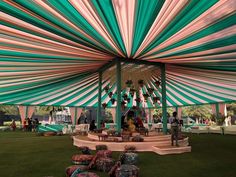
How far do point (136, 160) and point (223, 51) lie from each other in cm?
461

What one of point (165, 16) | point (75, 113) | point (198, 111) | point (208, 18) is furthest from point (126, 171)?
point (198, 111)

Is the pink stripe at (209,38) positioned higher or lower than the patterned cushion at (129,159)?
higher

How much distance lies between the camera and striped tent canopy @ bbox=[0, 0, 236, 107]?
4191 mm

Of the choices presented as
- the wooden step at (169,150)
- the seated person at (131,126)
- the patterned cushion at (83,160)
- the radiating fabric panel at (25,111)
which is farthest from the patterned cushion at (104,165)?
the radiating fabric panel at (25,111)

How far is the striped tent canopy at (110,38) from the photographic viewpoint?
165 inches

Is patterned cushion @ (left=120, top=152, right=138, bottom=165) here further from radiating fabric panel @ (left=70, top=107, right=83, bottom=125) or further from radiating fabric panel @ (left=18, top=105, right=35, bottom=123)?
radiating fabric panel @ (left=18, top=105, right=35, bottom=123)

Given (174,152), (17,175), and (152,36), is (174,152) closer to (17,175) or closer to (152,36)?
(152,36)

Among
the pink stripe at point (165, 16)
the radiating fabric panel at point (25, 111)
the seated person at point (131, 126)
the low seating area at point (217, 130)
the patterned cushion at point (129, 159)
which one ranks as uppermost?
the pink stripe at point (165, 16)

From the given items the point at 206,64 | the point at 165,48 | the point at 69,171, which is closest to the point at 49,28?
the point at 69,171

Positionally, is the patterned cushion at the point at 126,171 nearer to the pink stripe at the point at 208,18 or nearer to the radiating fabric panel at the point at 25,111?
the pink stripe at the point at 208,18

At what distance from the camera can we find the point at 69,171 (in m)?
3.98

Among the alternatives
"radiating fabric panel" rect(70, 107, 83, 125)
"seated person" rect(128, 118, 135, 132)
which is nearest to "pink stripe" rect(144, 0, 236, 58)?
"seated person" rect(128, 118, 135, 132)

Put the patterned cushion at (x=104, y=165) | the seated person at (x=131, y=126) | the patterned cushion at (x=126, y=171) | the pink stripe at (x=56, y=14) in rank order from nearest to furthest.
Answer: the patterned cushion at (x=126, y=171)
the pink stripe at (x=56, y=14)
the patterned cushion at (x=104, y=165)
the seated person at (x=131, y=126)

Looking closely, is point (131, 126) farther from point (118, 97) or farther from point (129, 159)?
point (129, 159)
